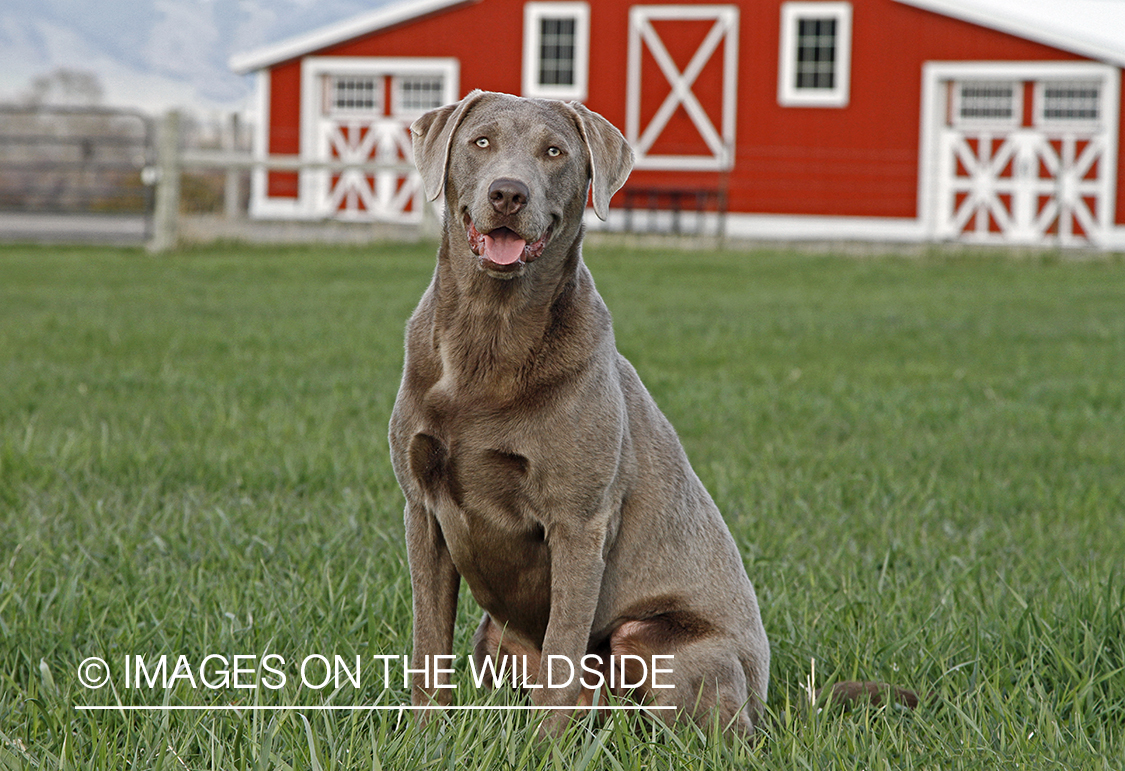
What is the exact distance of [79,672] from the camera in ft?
9.05

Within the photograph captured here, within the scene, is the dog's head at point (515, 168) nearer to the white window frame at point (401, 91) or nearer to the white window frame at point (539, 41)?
the white window frame at point (539, 41)

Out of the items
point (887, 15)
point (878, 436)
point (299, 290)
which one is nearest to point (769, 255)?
point (887, 15)

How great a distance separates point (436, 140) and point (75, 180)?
34.4 m

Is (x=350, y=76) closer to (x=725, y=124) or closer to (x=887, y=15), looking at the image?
(x=725, y=124)

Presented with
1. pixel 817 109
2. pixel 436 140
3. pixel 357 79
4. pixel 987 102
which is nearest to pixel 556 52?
pixel 357 79

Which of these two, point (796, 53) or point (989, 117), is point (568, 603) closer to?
point (796, 53)

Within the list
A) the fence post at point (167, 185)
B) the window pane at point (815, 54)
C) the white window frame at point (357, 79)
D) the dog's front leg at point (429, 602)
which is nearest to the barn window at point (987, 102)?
the window pane at point (815, 54)

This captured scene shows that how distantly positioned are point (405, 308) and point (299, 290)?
209 cm

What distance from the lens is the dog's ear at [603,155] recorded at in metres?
2.49

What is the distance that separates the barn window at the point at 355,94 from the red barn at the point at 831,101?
979mm

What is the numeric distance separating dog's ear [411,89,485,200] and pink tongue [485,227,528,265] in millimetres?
192

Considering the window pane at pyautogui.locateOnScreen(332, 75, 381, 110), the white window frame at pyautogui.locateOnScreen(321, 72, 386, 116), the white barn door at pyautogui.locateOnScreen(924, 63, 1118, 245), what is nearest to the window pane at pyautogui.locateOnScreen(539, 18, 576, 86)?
the white window frame at pyautogui.locateOnScreen(321, 72, 386, 116)

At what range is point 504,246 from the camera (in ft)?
7.72

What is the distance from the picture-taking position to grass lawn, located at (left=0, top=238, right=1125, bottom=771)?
2461 mm
